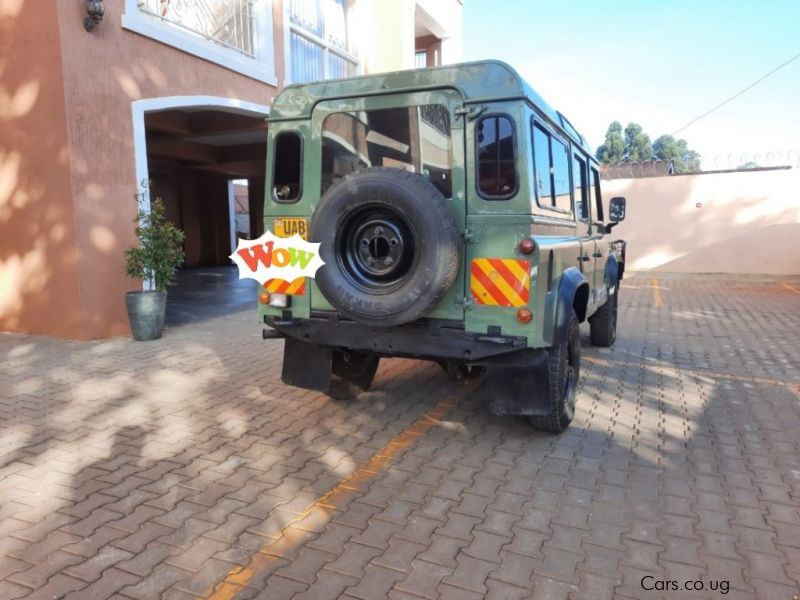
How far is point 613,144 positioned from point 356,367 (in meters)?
59.9

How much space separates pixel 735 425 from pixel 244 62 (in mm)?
7995

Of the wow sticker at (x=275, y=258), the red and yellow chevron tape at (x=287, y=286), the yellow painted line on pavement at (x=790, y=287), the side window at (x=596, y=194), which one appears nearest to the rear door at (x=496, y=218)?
the wow sticker at (x=275, y=258)

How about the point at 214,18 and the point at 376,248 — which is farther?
the point at 214,18

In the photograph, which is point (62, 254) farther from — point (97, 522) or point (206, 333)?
point (97, 522)

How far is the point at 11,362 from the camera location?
5965 mm

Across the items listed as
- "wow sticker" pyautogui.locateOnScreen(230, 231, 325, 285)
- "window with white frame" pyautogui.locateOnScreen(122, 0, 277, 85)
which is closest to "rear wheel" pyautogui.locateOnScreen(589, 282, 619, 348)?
"wow sticker" pyautogui.locateOnScreen(230, 231, 325, 285)

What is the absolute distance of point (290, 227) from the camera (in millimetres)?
4066

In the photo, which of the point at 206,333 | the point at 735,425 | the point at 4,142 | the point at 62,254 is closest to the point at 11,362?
the point at 62,254

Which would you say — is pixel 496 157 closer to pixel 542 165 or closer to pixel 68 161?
pixel 542 165

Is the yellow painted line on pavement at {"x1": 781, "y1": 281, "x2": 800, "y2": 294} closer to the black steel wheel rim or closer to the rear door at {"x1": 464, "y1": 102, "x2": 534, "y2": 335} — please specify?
the rear door at {"x1": 464, "y1": 102, "x2": 534, "y2": 335}

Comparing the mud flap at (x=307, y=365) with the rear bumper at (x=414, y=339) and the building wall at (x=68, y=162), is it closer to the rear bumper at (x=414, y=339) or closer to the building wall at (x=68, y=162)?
the rear bumper at (x=414, y=339)

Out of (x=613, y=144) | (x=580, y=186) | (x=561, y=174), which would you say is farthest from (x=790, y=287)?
(x=613, y=144)

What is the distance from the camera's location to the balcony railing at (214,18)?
7.70 metres

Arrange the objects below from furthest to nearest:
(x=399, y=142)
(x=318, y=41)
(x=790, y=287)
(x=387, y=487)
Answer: (x=790, y=287) < (x=318, y=41) < (x=399, y=142) < (x=387, y=487)
